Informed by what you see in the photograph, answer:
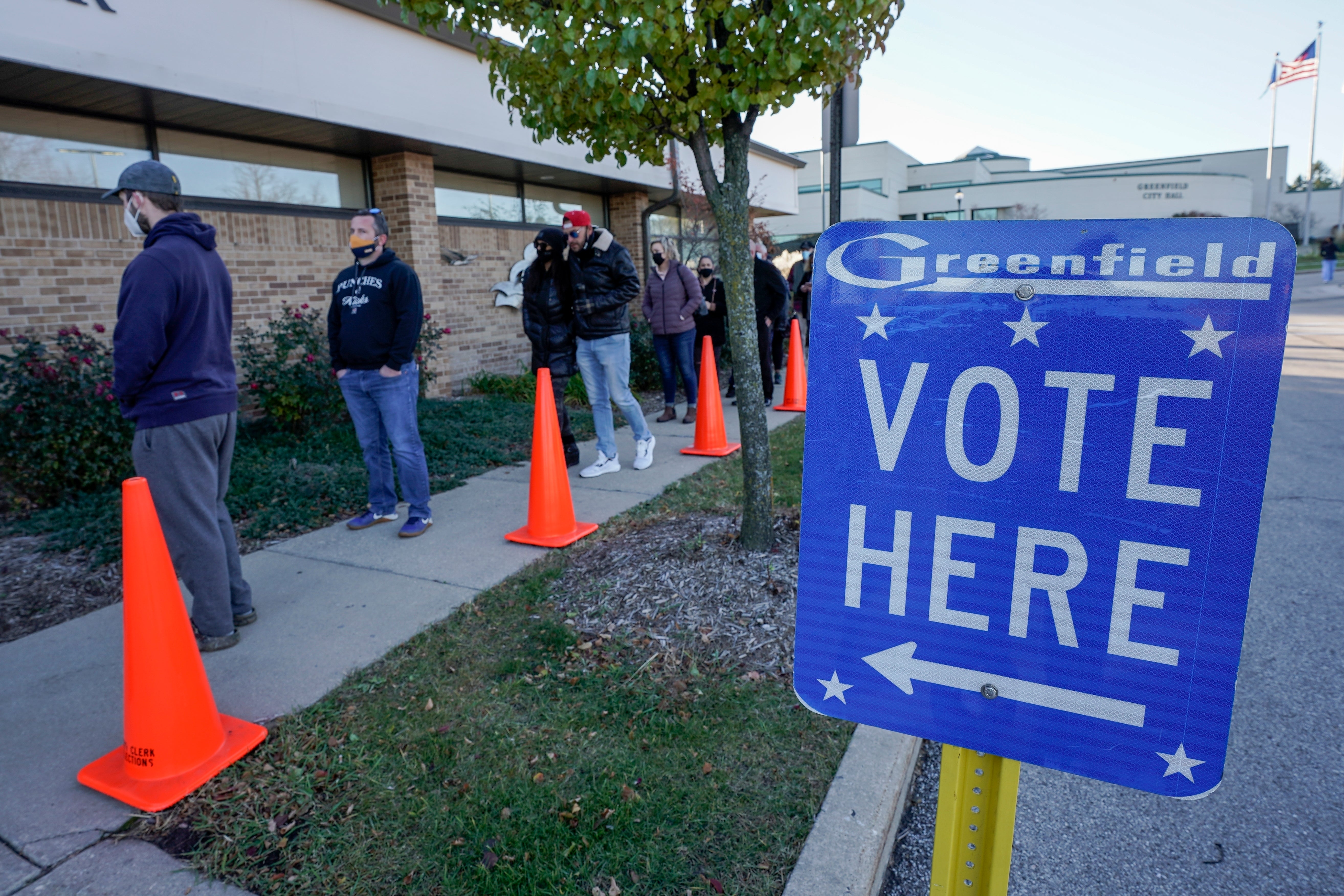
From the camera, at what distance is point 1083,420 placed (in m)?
1.20

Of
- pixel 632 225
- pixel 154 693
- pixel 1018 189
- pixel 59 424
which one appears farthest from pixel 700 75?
pixel 1018 189

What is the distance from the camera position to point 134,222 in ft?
11.6

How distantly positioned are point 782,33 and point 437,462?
460 cm

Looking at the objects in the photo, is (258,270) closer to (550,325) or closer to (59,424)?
(59,424)

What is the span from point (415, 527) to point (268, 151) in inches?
212

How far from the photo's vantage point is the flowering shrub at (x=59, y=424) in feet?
17.9

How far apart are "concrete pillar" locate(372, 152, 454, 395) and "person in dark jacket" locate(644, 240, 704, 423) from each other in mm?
2636

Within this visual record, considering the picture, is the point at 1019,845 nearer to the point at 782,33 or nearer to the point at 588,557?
the point at 588,557

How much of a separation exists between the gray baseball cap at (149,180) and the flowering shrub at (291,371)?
367cm

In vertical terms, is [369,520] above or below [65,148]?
below

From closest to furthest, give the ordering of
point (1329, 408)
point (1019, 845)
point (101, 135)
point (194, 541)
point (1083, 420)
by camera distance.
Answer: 1. point (1083, 420)
2. point (1019, 845)
3. point (194, 541)
4. point (101, 135)
5. point (1329, 408)

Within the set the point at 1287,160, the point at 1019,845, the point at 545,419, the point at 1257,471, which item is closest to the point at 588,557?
the point at 545,419

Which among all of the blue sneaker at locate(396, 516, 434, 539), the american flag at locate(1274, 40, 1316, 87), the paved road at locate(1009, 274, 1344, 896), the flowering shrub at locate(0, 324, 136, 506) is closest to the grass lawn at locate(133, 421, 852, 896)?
the paved road at locate(1009, 274, 1344, 896)

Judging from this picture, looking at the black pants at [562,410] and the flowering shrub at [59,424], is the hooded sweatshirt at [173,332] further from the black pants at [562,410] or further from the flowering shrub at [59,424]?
the black pants at [562,410]
